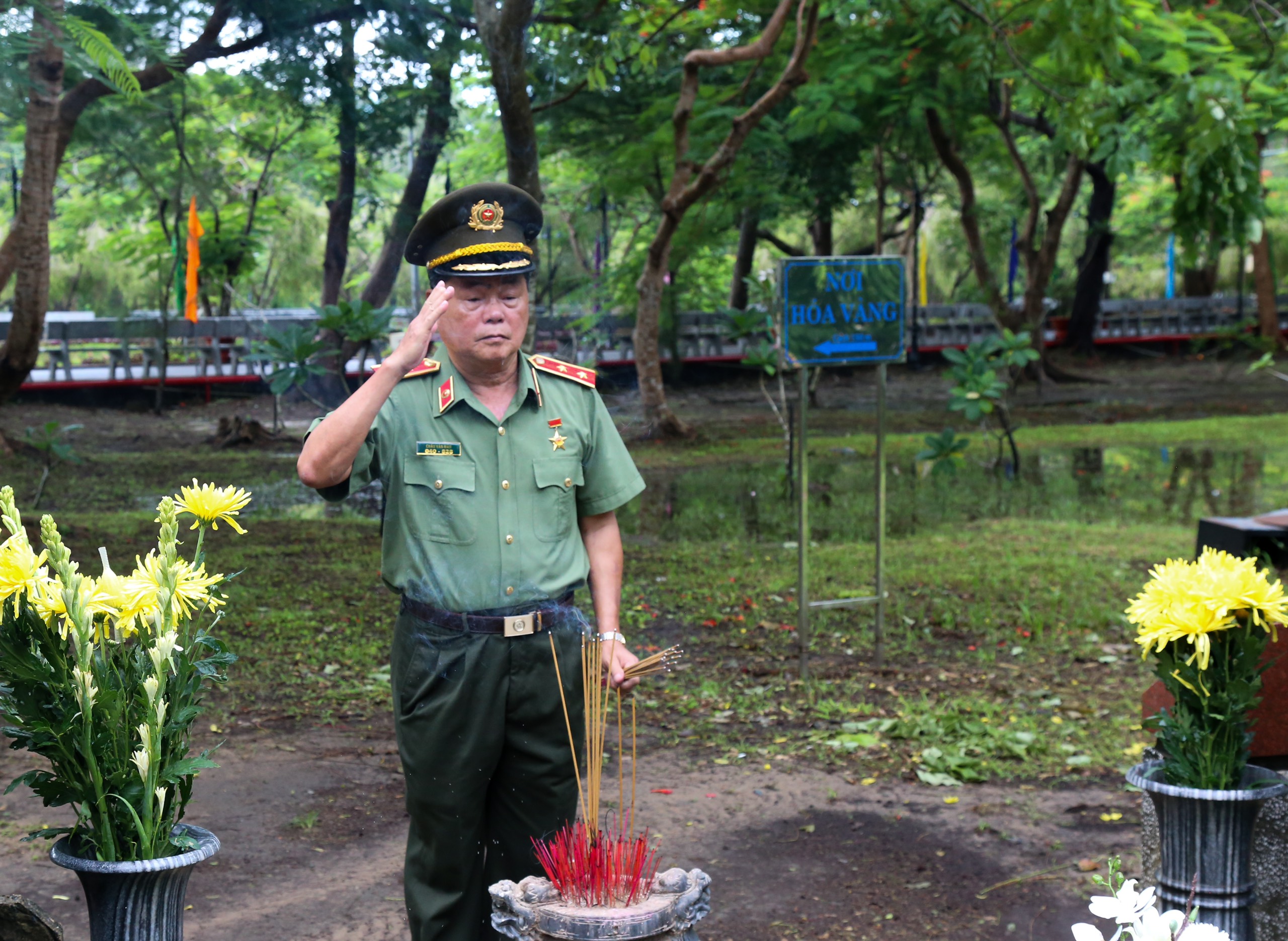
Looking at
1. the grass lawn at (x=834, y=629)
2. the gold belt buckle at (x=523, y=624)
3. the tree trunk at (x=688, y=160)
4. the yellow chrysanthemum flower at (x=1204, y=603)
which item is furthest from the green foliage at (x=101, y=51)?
the tree trunk at (x=688, y=160)

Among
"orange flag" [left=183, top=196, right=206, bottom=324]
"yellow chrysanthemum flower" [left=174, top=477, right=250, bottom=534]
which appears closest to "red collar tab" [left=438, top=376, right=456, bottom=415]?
"yellow chrysanthemum flower" [left=174, top=477, right=250, bottom=534]

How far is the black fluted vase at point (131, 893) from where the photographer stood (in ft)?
6.89

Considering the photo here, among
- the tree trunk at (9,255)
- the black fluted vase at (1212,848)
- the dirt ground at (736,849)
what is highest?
the tree trunk at (9,255)

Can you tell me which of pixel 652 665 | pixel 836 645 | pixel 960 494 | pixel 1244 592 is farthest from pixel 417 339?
pixel 960 494

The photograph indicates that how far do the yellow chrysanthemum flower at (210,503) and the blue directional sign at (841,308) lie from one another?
13.9ft

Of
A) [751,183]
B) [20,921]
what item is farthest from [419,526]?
[751,183]

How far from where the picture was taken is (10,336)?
8766 mm

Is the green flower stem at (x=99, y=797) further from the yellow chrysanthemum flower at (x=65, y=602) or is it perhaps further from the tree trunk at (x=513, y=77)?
the tree trunk at (x=513, y=77)

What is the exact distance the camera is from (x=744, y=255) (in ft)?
80.4

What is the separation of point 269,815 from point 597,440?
8.06 ft

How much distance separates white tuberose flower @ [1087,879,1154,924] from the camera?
1509mm

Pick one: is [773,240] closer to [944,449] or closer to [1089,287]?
[1089,287]

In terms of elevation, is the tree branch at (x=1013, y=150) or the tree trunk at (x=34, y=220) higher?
the tree branch at (x=1013, y=150)

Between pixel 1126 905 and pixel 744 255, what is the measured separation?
2348cm
